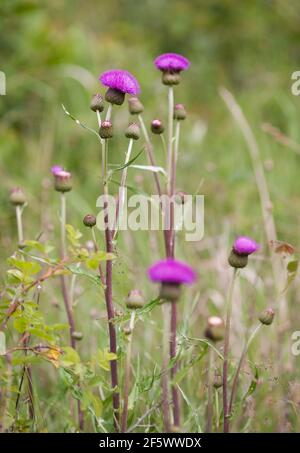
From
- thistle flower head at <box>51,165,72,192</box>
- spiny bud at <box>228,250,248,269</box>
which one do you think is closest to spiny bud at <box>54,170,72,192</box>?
thistle flower head at <box>51,165,72,192</box>

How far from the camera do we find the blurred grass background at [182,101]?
2.64 m

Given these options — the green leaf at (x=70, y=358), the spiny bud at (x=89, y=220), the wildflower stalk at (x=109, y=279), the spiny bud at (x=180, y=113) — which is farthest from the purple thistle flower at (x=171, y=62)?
the green leaf at (x=70, y=358)

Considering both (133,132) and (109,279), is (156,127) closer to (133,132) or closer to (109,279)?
(133,132)

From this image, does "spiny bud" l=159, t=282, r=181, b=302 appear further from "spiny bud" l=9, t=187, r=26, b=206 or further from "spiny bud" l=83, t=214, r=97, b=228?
"spiny bud" l=9, t=187, r=26, b=206

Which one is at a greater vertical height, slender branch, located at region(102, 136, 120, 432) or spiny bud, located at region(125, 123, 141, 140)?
spiny bud, located at region(125, 123, 141, 140)

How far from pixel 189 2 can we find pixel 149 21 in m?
0.48

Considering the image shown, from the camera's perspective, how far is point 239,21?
437 centimetres

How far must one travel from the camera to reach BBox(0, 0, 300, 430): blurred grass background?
2643 millimetres

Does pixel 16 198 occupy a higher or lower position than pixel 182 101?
lower

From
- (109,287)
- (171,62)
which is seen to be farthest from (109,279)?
(171,62)

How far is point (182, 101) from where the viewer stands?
4.10 metres
